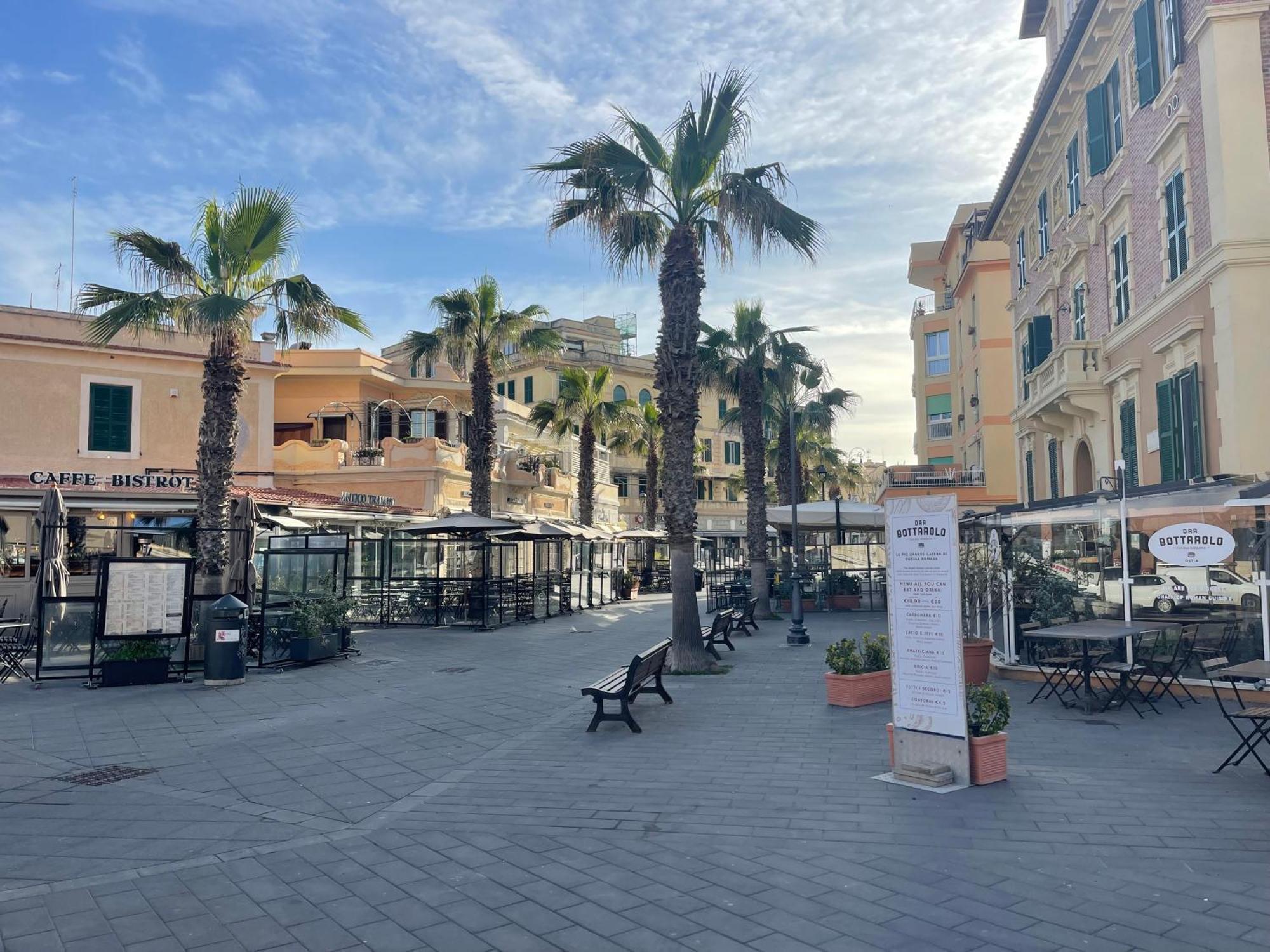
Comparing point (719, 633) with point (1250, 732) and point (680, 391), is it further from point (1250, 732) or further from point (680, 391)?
point (1250, 732)

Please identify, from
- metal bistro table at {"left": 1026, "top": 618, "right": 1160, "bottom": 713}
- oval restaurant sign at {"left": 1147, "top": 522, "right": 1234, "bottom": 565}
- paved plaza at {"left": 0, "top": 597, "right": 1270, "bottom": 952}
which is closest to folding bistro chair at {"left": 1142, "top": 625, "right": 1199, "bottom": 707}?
metal bistro table at {"left": 1026, "top": 618, "right": 1160, "bottom": 713}

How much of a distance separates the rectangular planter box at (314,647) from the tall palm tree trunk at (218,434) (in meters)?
1.65

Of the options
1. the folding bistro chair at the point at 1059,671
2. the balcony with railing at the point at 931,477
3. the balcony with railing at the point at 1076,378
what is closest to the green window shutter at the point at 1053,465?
the balcony with railing at the point at 1076,378

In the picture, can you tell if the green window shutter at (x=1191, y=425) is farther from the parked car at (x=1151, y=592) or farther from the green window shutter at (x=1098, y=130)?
the green window shutter at (x=1098, y=130)

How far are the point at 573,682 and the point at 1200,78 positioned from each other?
12926 mm

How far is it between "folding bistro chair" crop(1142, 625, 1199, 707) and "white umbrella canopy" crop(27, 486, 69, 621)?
14182mm

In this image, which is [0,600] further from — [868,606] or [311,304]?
[868,606]

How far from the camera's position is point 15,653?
13.5 m

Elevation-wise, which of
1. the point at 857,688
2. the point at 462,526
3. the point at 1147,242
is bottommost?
the point at 857,688

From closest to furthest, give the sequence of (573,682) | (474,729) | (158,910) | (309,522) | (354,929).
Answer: (354,929) → (158,910) → (474,729) → (573,682) → (309,522)

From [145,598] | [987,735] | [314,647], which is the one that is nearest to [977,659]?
Result: [987,735]

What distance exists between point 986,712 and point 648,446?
35.0 metres

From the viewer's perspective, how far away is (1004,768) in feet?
23.4

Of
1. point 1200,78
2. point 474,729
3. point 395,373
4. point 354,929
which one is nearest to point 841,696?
point 474,729
